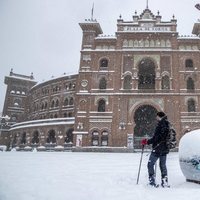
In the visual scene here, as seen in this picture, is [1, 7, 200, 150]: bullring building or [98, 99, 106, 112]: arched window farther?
[98, 99, 106, 112]: arched window

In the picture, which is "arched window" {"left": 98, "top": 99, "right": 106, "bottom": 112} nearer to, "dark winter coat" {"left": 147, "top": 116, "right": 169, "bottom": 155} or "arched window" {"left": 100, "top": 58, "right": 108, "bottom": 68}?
"arched window" {"left": 100, "top": 58, "right": 108, "bottom": 68}

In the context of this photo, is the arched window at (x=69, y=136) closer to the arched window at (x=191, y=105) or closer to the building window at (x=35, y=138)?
the building window at (x=35, y=138)

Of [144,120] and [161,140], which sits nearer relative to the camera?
[161,140]

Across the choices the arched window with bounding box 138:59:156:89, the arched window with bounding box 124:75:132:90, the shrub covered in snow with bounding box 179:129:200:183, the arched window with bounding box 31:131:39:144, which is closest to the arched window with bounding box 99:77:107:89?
the arched window with bounding box 124:75:132:90

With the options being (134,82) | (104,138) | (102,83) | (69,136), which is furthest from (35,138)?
(134,82)

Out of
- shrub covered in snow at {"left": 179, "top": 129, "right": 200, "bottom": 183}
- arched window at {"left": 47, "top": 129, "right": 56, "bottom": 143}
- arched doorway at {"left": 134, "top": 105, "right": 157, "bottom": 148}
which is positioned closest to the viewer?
shrub covered in snow at {"left": 179, "top": 129, "right": 200, "bottom": 183}

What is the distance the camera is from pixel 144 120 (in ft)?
110

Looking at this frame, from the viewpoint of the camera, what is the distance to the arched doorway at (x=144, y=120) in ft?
108

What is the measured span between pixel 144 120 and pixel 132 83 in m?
4.92

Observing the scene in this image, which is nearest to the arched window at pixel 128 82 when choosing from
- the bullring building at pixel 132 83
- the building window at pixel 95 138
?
the bullring building at pixel 132 83

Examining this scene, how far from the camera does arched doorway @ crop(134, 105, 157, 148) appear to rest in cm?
3278

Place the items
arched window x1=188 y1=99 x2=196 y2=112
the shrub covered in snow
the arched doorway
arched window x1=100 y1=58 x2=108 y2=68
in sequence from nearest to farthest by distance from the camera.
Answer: the shrub covered in snow < arched window x1=188 y1=99 x2=196 y2=112 < the arched doorway < arched window x1=100 y1=58 x2=108 y2=68

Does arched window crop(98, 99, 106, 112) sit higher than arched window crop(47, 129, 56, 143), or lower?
higher

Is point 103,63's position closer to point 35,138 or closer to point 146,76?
point 146,76
